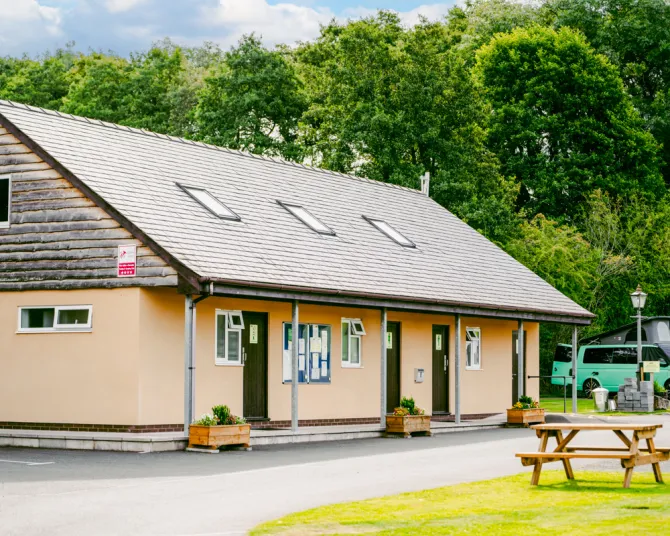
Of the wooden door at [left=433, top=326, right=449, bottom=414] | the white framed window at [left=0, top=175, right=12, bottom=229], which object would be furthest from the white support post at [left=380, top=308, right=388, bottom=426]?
the white framed window at [left=0, top=175, right=12, bottom=229]

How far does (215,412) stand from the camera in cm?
1927

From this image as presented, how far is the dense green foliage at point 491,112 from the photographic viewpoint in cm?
4400

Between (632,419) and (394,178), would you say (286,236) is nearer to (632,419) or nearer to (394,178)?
(632,419)

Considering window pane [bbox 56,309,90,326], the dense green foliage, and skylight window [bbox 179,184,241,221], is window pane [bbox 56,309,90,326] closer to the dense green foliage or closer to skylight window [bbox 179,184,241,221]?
skylight window [bbox 179,184,241,221]

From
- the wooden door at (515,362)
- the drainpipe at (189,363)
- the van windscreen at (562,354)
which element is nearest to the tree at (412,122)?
the van windscreen at (562,354)

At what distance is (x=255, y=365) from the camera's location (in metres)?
22.7

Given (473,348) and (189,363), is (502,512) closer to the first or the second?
(189,363)

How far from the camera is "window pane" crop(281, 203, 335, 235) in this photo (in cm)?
2535

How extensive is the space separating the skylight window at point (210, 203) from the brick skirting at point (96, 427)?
14.2 feet

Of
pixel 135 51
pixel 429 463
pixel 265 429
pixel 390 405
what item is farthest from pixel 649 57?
pixel 429 463

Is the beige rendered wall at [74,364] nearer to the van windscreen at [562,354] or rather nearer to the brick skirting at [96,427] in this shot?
the brick skirting at [96,427]

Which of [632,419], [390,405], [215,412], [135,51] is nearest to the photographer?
[215,412]

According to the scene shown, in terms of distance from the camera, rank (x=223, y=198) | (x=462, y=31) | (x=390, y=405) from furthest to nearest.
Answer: (x=462, y=31), (x=390, y=405), (x=223, y=198)

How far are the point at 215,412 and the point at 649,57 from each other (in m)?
43.7
